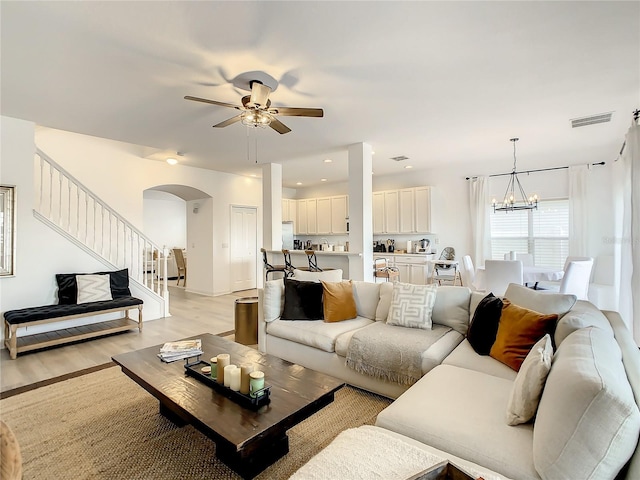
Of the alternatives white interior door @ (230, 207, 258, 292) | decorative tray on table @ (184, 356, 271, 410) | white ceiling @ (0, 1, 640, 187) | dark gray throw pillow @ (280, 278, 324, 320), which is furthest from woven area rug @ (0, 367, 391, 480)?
white interior door @ (230, 207, 258, 292)

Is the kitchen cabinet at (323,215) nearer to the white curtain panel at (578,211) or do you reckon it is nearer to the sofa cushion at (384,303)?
the white curtain panel at (578,211)

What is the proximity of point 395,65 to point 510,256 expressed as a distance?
3.96m

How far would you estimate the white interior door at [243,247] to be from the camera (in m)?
7.52

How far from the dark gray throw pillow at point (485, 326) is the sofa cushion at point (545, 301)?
0.20 meters

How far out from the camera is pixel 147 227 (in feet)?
34.2

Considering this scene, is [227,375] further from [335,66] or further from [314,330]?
[335,66]

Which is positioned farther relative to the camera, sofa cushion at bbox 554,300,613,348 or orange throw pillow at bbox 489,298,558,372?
orange throw pillow at bbox 489,298,558,372

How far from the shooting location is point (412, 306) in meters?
2.89

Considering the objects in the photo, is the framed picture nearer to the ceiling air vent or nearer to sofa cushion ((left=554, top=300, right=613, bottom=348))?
sofa cushion ((left=554, top=300, right=613, bottom=348))

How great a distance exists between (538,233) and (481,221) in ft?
3.27

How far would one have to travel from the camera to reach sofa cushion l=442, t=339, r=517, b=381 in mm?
2053

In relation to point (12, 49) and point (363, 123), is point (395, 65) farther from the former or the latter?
point (12, 49)

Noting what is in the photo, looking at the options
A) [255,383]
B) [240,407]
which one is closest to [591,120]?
[255,383]

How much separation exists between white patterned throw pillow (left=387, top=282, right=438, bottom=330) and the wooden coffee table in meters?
1.11
